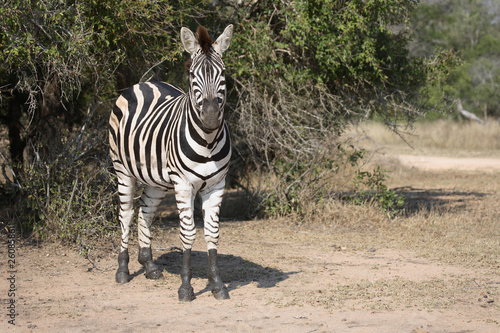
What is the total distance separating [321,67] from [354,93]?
991 millimetres

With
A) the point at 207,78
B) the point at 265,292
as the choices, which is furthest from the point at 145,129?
the point at 265,292

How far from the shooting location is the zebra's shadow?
235 inches

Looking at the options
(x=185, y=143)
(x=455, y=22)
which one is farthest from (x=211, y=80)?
(x=455, y=22)

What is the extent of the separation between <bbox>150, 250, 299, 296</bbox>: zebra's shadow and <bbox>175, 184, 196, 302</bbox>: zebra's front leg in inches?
10.5

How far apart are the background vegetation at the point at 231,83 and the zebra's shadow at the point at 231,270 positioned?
918 mm

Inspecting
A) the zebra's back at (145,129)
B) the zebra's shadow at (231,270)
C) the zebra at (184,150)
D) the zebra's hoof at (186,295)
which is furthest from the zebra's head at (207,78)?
the zebra's shadow at (231,270)

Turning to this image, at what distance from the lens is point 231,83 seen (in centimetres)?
940

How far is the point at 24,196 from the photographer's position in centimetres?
771

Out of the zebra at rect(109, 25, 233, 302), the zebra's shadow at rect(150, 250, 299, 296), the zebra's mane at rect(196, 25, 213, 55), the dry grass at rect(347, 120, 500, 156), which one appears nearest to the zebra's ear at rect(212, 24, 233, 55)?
the zebra at rect(109, 25, 233, 302)

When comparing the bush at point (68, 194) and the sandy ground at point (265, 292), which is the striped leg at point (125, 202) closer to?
the sandy ground at point (265, 292)

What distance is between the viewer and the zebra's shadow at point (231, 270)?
596 cm

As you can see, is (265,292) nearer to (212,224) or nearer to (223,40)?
(212,224)

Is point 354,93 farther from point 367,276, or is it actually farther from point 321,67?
point 367,276

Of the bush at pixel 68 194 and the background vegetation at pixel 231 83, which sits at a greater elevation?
the background vegetation at pixel 231 83
